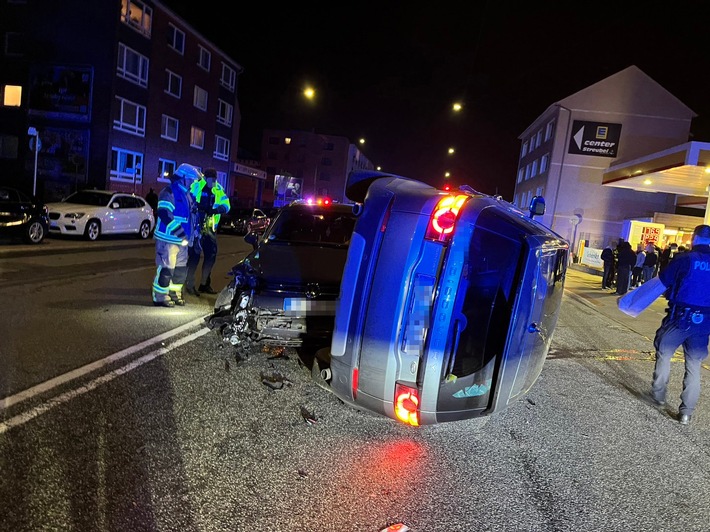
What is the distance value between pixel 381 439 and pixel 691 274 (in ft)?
10.4

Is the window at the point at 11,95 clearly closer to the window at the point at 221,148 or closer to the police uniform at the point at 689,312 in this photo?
the window at the point at 221,148

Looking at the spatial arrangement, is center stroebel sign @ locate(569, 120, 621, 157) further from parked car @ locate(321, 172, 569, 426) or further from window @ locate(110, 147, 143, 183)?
parked car @ locate(321, 172, 569, 426)

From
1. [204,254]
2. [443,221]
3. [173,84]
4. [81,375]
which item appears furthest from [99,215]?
[173,84]

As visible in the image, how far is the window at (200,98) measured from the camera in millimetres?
33719

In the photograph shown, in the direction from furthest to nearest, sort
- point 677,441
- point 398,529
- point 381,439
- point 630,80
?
point 630,80, point 677,441, point 381,439, point 398,529

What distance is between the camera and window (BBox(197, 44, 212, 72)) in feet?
110

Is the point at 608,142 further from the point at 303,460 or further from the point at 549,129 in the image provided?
the point at 303,460

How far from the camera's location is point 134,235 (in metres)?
18.8

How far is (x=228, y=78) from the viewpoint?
1513 inches

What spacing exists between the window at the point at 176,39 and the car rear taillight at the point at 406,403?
105 ft

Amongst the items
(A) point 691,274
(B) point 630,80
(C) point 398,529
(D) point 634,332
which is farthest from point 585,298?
(B) point 630,80

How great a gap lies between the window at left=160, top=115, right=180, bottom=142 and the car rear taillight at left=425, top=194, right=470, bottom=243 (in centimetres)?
3068

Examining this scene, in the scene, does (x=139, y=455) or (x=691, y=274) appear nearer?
(x=139, y=455)

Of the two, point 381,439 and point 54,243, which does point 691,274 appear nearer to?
point 381,439
